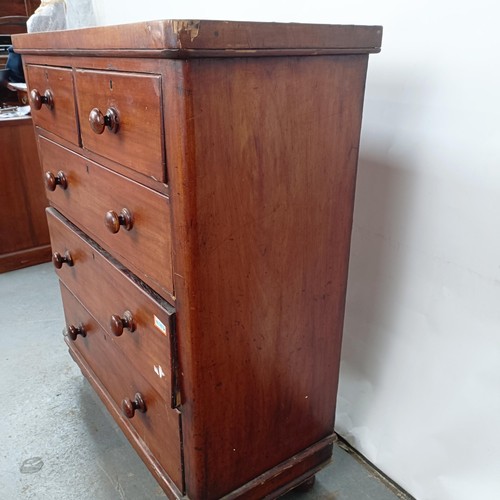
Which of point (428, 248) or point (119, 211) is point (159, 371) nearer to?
point (119, 211)

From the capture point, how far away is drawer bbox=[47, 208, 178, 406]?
2.85ft

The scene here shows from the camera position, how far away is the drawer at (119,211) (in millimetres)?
803

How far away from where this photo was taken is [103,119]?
2.67ft

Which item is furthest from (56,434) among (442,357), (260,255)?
(442,357)

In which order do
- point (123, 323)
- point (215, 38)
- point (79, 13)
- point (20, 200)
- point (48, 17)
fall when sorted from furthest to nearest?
point (20, 200), point (79, 13), point (48, 17), point (123, 323), point (215, 38)

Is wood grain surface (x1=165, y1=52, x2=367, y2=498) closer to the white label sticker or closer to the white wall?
the white label sticker

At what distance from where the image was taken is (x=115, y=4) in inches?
80.0

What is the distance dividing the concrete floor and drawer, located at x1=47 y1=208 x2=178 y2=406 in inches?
16.0

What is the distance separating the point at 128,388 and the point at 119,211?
445 millimetres

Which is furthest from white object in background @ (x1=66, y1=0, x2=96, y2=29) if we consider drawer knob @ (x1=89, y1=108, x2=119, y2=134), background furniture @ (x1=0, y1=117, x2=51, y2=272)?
drawer knob @ (x1=89, y1=108, x2=119, y2=134)

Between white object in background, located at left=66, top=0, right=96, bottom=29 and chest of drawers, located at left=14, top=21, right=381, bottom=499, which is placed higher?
white object in background, located at left=66, top=0, right=96, bottom=29

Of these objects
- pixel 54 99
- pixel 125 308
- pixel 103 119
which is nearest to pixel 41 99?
pixel 54 99

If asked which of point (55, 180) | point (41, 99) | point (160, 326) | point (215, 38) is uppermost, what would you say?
point (215, 38)

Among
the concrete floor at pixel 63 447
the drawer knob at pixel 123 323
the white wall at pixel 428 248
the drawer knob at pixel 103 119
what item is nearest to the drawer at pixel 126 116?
the drawer knob at pixel 103 119
